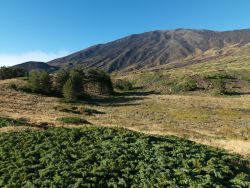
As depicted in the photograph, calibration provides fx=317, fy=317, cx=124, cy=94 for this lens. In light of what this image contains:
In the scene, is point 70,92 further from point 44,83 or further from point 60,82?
point 60,82

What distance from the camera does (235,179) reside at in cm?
1731

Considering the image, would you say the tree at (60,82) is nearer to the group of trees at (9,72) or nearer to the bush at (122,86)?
the bush at (122,86)

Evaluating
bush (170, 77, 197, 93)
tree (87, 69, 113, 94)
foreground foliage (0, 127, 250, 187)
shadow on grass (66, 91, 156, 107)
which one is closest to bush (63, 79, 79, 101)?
shadow on grass (66, 91, 156, 107)

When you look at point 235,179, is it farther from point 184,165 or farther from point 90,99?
point 90,99

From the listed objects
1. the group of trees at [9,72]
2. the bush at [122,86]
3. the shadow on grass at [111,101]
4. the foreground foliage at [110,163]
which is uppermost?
the group of trees at [9,72]

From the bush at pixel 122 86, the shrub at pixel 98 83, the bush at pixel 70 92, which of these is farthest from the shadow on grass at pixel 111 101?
the bush at pixel 122 86

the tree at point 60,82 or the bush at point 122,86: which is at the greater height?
the tree at point 60,82

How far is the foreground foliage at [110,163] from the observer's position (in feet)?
54.2

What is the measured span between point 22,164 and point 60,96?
6897 centimetres

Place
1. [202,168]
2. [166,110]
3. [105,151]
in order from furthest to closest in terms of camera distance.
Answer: [166,110] < [105,151] < [202,168]

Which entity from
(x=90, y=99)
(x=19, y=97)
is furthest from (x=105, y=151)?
(x=90, y=99)

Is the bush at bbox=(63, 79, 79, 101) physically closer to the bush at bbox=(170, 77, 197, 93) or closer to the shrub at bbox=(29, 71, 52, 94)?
the shrub at bbox=(29, 71, 52, 94)

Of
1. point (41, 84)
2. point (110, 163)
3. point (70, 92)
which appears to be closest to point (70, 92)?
point (70, 92)

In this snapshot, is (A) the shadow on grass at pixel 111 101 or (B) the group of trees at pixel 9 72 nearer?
(A) the shadow on grass at pixel 111 101
